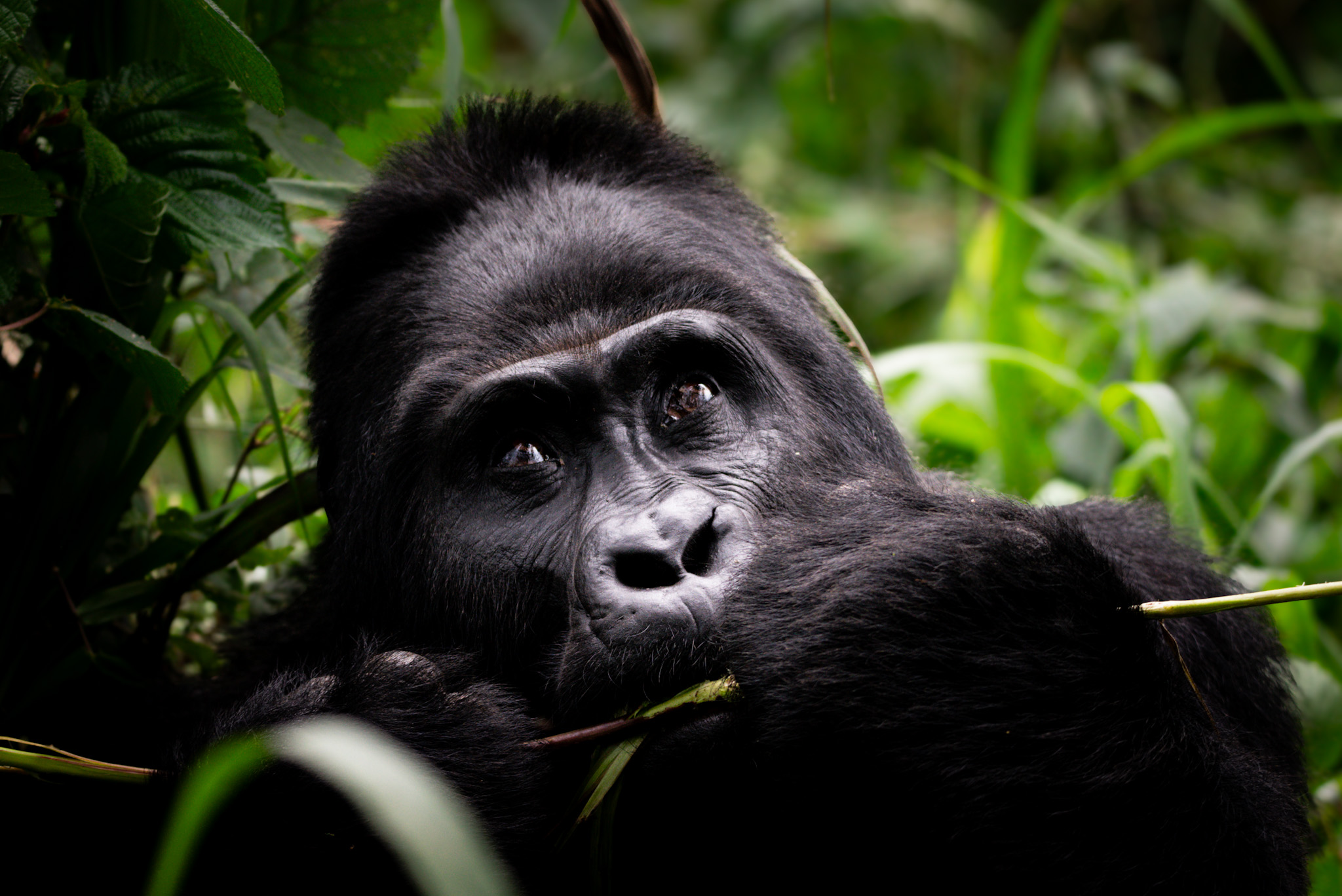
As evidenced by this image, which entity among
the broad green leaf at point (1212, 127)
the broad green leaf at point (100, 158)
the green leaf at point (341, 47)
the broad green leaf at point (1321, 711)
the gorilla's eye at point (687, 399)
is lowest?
the broad green leaf at point (1321, 711)

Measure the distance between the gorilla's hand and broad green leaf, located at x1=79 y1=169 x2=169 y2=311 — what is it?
0.91 meters

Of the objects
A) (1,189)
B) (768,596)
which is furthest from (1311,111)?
(1,189)

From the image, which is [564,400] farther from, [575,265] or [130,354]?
[130,354]

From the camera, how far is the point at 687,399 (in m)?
2.34

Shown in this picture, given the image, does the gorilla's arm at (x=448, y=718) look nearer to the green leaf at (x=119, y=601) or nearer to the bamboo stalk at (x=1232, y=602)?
the green leaf at (x=119, y=601)

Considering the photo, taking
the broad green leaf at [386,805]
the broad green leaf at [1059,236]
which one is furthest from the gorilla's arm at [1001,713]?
the broad green leaf at [1059,236]

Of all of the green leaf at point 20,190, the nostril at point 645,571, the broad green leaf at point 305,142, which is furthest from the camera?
the broad green leaf at point 305,142

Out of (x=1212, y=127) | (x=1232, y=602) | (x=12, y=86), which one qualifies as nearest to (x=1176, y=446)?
(x=1232, y=602)

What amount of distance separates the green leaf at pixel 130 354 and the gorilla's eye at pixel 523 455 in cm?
63

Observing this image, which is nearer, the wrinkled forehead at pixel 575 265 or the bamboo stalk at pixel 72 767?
the bamboo stalk at pixel 72 767

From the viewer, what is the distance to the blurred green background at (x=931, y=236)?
2.58 meters

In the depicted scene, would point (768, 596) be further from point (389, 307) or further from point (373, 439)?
point (389, 307)

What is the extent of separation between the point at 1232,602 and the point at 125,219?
6.84 feet

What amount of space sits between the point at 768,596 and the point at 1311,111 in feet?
11.6
